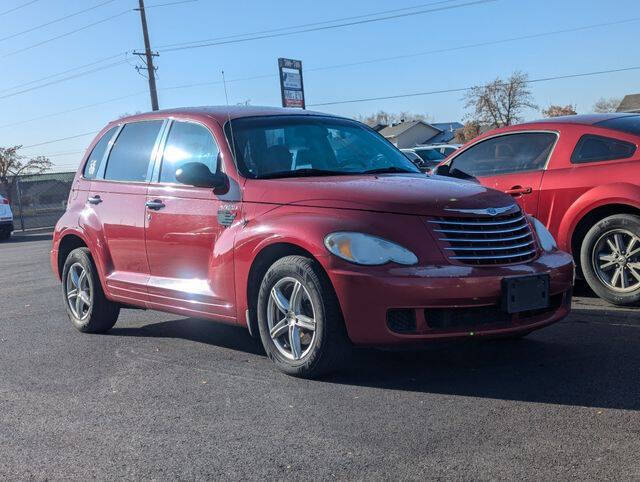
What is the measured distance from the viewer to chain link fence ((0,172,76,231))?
33.6 m

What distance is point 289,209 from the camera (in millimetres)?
4992

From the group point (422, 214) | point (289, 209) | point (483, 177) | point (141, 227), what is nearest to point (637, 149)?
point (483, 177)

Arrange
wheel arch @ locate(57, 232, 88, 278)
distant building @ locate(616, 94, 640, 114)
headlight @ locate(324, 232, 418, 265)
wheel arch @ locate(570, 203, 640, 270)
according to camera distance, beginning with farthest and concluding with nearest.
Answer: distant building @ locate(616, 94, 640, 114) < wheel arch @ locate(57, 232, 88, 278) < wheel arch @ locate(570, 203, 640, 270) < headlight @ locate(324, 232, 418, 265)

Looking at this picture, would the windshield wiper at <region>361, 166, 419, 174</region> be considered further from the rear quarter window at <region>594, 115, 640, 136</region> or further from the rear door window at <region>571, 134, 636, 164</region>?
the rear quarter window at <region>594, 115, 640, 136</region>

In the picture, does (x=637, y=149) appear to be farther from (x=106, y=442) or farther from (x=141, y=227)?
(x=106, y=442)

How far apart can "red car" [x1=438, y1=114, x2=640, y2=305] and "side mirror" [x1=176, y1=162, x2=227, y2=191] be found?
1.90 metres

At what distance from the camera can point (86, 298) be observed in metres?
6.90

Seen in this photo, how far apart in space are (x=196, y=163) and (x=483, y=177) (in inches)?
132

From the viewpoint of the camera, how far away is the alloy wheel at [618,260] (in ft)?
21.2

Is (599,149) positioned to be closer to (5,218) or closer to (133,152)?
(133,152)

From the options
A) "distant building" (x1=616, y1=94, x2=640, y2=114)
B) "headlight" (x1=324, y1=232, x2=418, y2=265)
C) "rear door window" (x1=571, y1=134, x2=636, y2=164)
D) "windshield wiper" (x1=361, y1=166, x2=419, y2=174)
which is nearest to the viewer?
"headlight" (x1=324, y1=232, x2=418, y2=265)

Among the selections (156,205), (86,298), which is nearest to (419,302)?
(156,205)

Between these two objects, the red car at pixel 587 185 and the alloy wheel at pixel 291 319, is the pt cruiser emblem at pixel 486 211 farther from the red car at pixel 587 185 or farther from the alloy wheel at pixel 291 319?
the red car at pixel 587 185

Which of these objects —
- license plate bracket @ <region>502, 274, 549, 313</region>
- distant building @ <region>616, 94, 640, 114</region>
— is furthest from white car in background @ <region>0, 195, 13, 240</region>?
distant building @ <region>616, 94, 640, 114</region>
